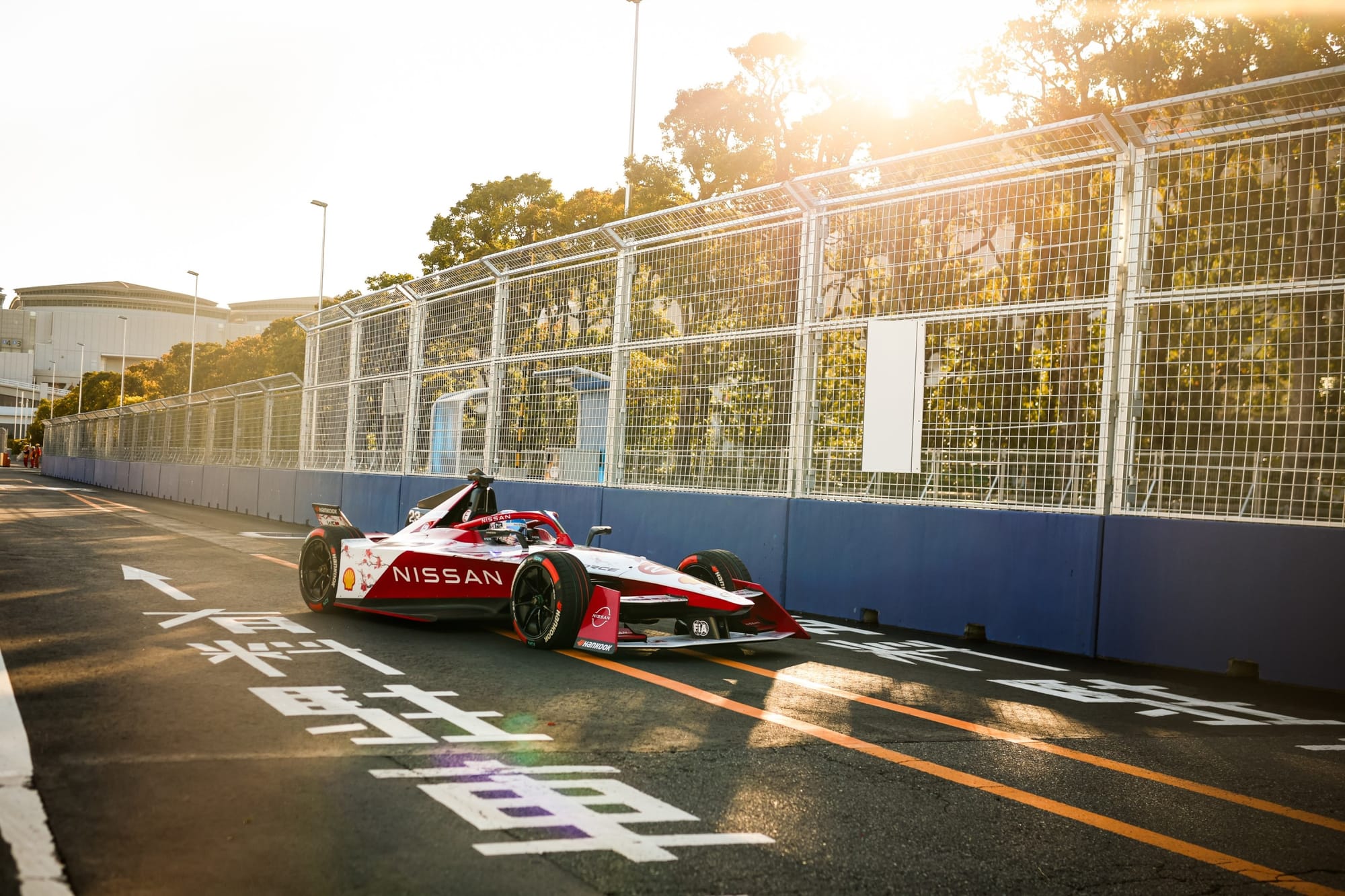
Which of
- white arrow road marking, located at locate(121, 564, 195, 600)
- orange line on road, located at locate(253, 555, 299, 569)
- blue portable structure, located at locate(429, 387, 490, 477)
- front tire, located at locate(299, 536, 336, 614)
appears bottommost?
orange line on road, located at locate(253, 555, 299, 569)

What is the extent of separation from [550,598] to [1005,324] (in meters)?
4.46

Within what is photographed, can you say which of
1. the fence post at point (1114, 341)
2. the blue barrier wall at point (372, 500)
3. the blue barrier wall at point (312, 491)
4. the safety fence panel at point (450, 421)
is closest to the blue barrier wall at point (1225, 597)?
the fence post at point (1114, 341)

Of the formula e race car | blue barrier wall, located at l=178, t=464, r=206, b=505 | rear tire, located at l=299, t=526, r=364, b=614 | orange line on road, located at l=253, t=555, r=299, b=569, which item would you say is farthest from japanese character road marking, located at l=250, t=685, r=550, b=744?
blue barrier wall, located at l=178, t=464, r=206, b=505

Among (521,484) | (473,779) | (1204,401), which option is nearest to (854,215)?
(1204,401)

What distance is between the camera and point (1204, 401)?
8.17m

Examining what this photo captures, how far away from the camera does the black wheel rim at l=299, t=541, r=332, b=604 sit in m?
9.48

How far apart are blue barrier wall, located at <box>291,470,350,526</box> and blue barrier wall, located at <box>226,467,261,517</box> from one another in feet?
11.6

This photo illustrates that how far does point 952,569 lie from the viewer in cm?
968

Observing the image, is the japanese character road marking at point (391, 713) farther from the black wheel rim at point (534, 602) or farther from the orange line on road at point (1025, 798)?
the black wheel rim at point (534, 602)

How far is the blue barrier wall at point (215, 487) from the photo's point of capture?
101 ft

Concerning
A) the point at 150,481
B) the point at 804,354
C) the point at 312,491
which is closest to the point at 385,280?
the point at 150,481

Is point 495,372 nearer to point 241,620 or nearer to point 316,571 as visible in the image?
point 316,571

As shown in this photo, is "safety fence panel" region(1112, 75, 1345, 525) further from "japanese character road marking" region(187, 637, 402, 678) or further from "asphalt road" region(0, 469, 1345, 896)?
"japanese character road marking" region(187, 637, 402, 678)

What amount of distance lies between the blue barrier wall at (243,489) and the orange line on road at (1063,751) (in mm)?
22742
